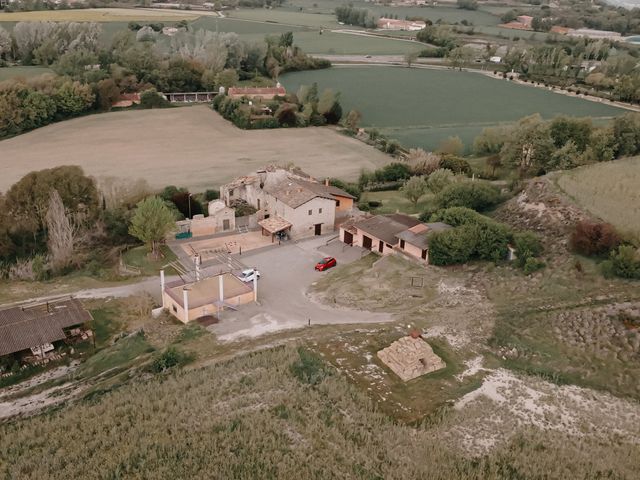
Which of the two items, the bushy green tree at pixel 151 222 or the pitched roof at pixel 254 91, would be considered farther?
the pitched roof at pixel 254 91

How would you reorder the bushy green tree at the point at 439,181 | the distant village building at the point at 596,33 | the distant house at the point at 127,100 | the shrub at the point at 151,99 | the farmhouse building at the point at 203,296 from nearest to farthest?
the farmhouse building at the point at 203,296 < the bushy green tree at the point at 439,181 < the distant house at the point at 127,100 < the shrub at the point at 151,99 < the distant village building at the point at 596,33

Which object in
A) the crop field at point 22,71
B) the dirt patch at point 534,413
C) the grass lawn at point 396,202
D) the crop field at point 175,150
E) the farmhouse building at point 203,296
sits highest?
the crop field at point 22,71

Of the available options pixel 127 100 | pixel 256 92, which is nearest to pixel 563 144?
pixel 256 92

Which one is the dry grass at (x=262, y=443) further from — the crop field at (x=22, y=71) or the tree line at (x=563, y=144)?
the crop field at (x=22, y=71)

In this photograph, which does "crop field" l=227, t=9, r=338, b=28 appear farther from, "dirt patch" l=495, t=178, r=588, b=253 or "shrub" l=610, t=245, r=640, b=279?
"shrub" l=610, t=245, r=640, b=279

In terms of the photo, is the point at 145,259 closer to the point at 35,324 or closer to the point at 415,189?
the point at 35,324

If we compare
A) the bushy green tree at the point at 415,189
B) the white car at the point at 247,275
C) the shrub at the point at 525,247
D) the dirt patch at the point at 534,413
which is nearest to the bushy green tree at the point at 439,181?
the bushy green tree at the point at 415,189
